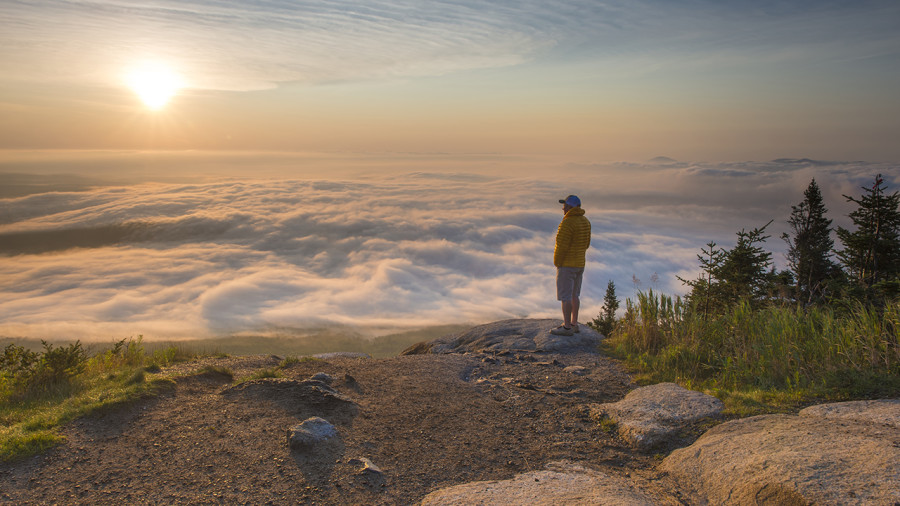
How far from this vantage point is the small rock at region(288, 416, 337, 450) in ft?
16.3

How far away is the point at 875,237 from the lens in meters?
14.9

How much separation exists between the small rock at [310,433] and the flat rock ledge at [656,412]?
2952 millimetres

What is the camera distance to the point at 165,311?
92.1m

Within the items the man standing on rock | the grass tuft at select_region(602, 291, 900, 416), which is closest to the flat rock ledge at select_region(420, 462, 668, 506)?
the grass tuft at select_region(602, 291, 900, 416)

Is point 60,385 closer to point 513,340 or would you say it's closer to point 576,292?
point 513,340

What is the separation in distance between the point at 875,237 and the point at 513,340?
39.7 feet

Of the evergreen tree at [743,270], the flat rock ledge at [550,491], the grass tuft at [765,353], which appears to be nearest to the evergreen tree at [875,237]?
the evergreen tree at [743,270]

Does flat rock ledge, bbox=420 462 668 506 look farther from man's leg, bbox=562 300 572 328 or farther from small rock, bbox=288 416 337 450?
man's leg, bbox=562 300 572 328

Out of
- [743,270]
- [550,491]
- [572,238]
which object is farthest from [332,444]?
[743,270]

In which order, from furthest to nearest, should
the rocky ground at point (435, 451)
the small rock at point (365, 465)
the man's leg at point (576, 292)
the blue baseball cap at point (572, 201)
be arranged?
the man's leg at point (576, 292) → the blue baseball cap at point (572, 201) → the small rock at point (365, 465) → the rocky ground at point (435, 451)

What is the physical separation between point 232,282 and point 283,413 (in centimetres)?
11442

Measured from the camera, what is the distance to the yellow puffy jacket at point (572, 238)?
8.93 m

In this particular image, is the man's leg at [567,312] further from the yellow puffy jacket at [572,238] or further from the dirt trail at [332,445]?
the dirt trail at [332,445]

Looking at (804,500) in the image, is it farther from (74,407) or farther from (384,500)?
(74,407)
